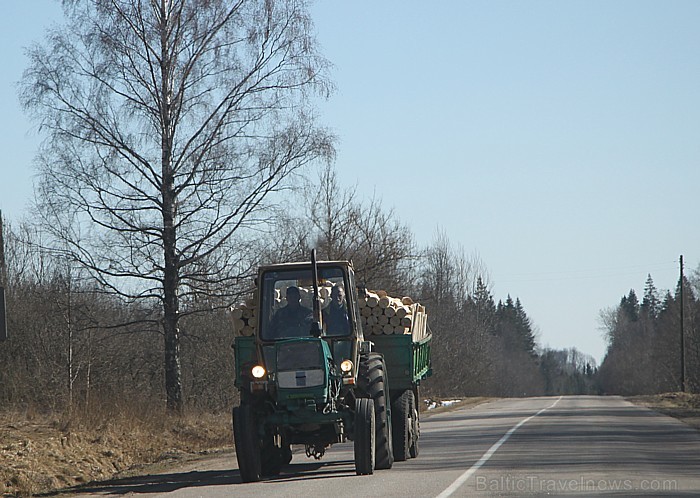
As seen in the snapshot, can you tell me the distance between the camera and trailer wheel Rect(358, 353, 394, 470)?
14.8 meters

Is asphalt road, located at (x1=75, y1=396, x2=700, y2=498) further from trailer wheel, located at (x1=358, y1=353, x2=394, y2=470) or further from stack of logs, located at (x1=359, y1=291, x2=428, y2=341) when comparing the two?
stack of logs, located at (x1=359, y1=291, x2=428, y2=341)

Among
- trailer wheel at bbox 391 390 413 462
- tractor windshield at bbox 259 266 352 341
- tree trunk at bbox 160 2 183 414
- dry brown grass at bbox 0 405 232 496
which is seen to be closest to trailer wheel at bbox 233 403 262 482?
tractor windshield at bbox 259 266 352 341

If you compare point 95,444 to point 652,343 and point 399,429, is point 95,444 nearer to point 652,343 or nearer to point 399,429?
point 399,429

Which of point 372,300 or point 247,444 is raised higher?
point 372,300

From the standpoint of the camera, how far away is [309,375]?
1415 centimetres

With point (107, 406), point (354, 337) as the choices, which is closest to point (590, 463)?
point (354, 337)

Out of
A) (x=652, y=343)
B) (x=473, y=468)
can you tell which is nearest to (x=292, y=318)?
(x=473, y=468)

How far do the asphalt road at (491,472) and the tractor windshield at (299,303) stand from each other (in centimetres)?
219

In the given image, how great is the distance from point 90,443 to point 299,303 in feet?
24.4

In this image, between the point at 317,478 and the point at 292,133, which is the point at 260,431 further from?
the point at 292,133

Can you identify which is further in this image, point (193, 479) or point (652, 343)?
point (652, 343)

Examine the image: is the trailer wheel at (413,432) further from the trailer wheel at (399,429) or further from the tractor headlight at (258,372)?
the tractor headlight at (258,372)

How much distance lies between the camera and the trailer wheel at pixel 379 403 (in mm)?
14844

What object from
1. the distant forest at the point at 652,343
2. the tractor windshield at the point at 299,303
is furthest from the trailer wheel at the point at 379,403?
the distant forest at the point at 652,343
